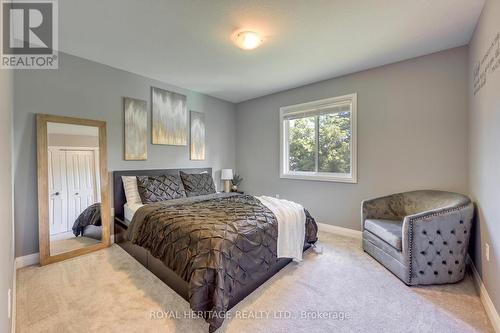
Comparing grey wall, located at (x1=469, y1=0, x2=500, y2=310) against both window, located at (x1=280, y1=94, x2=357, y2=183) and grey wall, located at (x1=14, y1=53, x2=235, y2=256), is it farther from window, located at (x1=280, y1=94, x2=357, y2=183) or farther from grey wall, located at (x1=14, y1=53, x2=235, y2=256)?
grey wall, located at (x1=14, y1=53, x2=235, y2=256)

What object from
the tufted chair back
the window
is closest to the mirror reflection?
the window

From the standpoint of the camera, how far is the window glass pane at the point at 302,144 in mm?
4023

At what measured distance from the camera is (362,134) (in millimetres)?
3369

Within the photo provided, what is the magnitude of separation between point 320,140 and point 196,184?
2.34 meters

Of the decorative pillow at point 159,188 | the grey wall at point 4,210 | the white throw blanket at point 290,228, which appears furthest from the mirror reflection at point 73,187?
the white throw blanket at point 290,228

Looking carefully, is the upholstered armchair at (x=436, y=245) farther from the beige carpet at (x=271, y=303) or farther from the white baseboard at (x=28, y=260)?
the white baseboard at (x=28, y=260)

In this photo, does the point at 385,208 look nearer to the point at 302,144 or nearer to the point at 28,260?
the point at 302,144

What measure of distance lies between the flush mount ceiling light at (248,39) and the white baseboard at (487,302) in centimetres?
315

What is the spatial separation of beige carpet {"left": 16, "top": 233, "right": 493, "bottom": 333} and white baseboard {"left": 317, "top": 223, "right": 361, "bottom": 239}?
891 mm

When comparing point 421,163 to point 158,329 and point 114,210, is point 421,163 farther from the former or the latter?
point 114,210

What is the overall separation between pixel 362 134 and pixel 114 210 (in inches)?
156

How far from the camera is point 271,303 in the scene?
1907 millimetres

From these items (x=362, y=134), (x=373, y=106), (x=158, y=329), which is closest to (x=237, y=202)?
(x=158, y=329)

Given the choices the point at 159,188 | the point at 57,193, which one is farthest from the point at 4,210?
the point at 159,188
